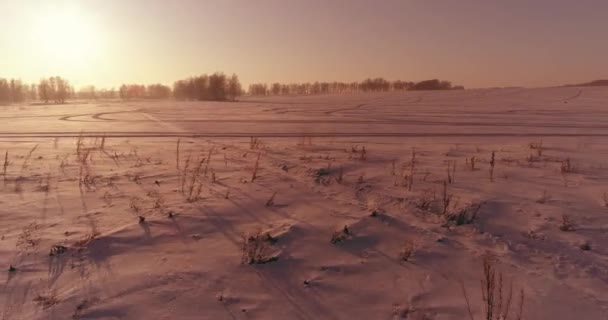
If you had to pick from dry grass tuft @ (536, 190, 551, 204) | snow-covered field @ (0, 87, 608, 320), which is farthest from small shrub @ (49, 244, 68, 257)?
dry grass tuft @ (536, 190, 551, 204)

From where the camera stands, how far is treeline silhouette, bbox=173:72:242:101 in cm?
A: 8031

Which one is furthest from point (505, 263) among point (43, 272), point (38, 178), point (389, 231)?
point (38, 178)

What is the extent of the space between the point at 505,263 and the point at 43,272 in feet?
15.6

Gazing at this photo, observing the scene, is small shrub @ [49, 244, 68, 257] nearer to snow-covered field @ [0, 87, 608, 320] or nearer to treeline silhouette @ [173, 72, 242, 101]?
snow-covered field @ [0, 87, 608, 320]

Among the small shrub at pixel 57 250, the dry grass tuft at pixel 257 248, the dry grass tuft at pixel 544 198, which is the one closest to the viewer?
the dry grass tuft at pixel 257 248

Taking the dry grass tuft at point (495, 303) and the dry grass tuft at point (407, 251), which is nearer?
the dry grass tuft at point (495, 303)

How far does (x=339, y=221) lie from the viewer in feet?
16.7

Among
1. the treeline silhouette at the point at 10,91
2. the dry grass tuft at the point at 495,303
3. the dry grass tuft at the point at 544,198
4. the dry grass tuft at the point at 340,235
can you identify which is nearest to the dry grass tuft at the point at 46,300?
the dry grass tuft at the point at 340,235

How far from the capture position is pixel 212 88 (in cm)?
8050

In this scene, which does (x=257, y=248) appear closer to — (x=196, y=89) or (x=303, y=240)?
(x=303, y=240)

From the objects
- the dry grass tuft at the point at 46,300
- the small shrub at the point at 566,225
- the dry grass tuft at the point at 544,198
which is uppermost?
the dry grass tuft at the point at 544,198

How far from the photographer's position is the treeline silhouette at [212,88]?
80312 millimetres

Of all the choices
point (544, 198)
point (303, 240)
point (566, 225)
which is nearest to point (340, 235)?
point (303, 240)

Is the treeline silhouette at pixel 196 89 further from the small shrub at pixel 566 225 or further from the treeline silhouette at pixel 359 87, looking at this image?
the small shrub at pixel 566 225
